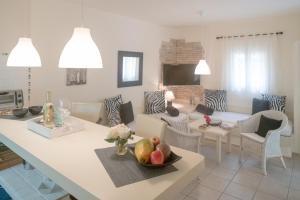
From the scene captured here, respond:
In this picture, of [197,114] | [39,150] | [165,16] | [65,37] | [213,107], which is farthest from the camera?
[213,107]

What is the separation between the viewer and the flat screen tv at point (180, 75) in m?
5.42

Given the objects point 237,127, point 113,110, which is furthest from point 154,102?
point 237,127

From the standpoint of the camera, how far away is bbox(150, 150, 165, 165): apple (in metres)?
1.20

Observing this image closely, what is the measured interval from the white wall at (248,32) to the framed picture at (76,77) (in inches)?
117

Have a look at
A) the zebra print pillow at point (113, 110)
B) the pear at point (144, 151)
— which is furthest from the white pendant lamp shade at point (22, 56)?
the zebra print pillow at point (113, 110)

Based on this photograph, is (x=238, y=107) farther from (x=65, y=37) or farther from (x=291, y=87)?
(x=65, y=37)

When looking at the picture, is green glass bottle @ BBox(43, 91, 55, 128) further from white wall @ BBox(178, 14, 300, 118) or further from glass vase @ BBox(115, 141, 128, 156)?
white wall @ BBox(178, 14, 300, 118)

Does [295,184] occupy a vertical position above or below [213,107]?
below

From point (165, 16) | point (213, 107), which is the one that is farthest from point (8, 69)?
point (213, 107)

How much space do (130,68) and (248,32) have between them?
2.59 metres

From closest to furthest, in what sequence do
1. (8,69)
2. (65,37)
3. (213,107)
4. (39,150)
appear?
1. (39,150)
2. (8,69)
3. (65,37)
4. (213,107)

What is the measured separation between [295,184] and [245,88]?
2.39 m

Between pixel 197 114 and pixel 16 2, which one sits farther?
pixel 197 114

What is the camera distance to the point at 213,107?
5023 mm
